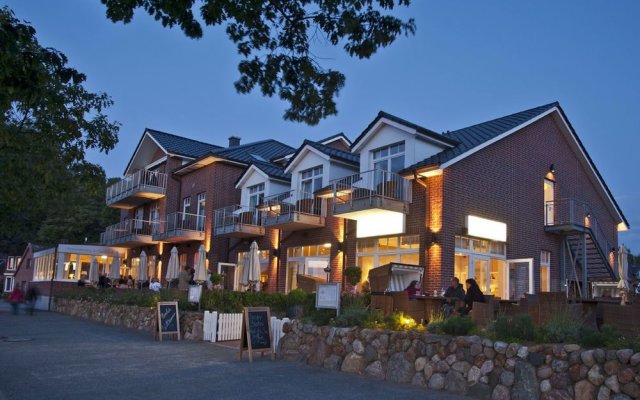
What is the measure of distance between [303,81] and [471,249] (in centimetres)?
1201

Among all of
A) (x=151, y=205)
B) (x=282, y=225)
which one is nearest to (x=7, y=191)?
(x=282, y=225)

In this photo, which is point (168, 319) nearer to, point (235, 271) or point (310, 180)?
point (310, 180)

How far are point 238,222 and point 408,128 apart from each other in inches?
380

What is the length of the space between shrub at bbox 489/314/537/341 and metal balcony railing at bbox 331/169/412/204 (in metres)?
8.84

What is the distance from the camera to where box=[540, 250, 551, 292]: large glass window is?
2047 cm

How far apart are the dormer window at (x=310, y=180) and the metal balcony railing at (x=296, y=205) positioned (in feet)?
0.94

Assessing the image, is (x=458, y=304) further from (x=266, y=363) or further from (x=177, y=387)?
(x=177, y=387)

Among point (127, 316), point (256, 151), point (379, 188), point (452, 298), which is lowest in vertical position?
point (127, 316)

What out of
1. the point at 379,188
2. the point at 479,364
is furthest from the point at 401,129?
the point at 479,364

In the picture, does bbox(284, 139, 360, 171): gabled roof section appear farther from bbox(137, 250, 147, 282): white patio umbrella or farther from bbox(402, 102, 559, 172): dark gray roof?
bbox(137, 250, 147, 282): white patio umbrella

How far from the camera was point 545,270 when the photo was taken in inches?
819

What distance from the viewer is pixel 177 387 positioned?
8703 mm

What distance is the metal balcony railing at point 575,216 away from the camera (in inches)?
838

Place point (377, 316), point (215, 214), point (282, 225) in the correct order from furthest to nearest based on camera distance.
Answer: point (215, 214), point (282, 225), point (377, 316)
